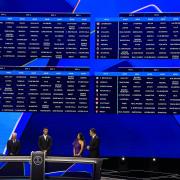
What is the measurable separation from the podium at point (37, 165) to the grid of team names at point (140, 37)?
712 centimetres

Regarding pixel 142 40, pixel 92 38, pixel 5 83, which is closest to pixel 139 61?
pixel 142 40

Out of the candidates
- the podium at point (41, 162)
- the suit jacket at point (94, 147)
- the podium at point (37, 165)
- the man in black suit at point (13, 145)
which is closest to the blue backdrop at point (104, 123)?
the man in black suit at point (13, 145)

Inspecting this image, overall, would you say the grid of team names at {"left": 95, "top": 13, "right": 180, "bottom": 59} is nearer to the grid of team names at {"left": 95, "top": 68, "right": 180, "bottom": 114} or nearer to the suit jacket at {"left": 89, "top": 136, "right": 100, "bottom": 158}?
the grid of team names at {"left": 95, "top": 68, "right": 180, "bottom": 114}

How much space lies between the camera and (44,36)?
10.7 metres

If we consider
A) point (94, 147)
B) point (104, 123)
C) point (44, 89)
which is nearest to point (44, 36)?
point (44, 89)

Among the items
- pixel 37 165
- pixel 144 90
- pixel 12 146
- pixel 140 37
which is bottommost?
pixel 12 146

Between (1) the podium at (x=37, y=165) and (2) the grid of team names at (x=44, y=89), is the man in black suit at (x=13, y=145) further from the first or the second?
(1) the podium at (x=37, y=165)

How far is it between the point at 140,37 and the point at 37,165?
24.2ft

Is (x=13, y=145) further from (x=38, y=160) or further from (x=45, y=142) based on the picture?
(x=38, y=160)

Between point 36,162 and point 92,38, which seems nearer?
point 36,162

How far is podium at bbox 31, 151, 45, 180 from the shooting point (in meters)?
3.48

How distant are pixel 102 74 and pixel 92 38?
0.89m

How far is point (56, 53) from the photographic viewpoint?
418 inches

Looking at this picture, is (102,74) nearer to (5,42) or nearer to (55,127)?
(55,127)
